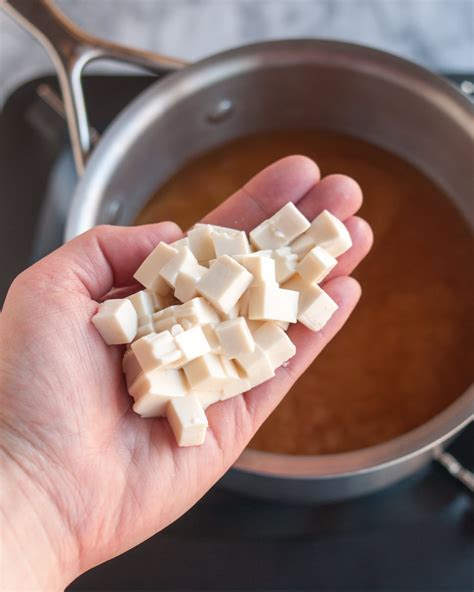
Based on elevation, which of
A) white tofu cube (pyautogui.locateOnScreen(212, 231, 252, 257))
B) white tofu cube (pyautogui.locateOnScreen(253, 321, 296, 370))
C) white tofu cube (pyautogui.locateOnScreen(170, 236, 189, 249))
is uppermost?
white tofu cube (pyautogui.locateOnScreen(212, 231, 252, 257))

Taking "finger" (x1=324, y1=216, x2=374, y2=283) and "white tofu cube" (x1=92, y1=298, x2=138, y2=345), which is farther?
"finger" (x1=324, y1=216, x2=374, y2=283)

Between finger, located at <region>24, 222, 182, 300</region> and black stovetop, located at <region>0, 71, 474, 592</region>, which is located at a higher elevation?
finger, located at <region>24, 222, 182, 300</region>

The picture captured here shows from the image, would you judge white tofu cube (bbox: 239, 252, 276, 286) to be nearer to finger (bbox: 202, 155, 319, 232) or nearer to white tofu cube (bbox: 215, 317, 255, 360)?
white tofu cube (bbox: 215, 317, 255, 360)

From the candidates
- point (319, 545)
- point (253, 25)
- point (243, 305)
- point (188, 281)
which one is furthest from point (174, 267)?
point (253, 25)

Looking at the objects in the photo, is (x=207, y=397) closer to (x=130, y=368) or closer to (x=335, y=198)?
(x=130, y=368)

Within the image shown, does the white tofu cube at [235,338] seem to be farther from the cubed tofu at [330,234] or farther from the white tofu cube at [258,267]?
the cubed tofu at [330,234]

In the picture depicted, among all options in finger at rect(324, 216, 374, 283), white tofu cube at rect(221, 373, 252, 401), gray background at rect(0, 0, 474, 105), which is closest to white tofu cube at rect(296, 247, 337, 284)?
finger at rect(324, 216, 374, 283)
